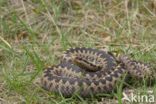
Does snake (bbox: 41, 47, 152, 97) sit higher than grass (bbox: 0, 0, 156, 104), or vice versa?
grass (bbox: 0, 0, 156, 104)

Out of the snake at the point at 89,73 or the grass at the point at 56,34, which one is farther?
the grass at the point at 56,34

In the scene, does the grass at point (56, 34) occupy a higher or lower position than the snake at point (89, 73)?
higher

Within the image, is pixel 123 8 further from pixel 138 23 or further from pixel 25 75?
pixel 25 75

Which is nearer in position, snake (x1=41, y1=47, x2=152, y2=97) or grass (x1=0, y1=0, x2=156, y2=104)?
snake (x1=41, y1=47, x2=152, y2=97)

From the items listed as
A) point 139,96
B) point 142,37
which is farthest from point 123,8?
point 139,96

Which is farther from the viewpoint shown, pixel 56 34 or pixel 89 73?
pixel 56 34
